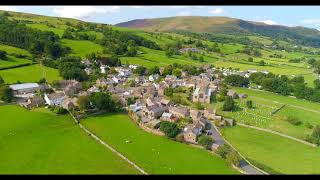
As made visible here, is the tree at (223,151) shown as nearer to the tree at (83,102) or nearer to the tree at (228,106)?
the tree at (228,106)

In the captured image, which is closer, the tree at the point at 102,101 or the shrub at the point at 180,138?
the shrub at the point at 180,138

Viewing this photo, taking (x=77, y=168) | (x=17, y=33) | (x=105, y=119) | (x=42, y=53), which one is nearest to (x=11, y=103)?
(x=105, y=119)

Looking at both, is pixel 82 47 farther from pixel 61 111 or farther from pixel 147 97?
pixel 61 111

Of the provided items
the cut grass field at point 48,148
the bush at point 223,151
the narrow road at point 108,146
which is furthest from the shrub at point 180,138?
the cut grass field at point 48,148

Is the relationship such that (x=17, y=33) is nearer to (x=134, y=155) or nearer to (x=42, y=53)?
(x=42, y=53)

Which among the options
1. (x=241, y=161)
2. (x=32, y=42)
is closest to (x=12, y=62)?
(x=32, y=42)

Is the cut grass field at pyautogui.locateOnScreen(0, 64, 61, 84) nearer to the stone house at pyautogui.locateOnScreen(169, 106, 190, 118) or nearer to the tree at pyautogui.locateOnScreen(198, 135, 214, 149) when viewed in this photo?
the stone house at pyautogui.locateOnScreen(169, 106, 190, 118)
